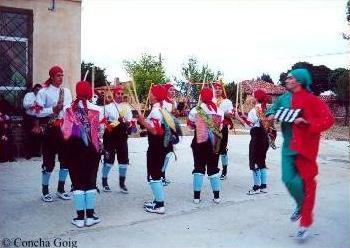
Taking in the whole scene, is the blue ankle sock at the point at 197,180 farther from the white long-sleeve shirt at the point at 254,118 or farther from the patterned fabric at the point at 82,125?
the patterned fabric at the point at 82,125

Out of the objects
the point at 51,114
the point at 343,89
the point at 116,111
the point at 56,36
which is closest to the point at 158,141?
the point at 116,111

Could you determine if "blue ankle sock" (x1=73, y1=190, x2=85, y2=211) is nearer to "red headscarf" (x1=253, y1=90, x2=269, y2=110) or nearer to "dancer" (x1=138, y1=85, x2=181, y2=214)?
"dancer" (x1=138, y1=85, x2=181, y2=214)

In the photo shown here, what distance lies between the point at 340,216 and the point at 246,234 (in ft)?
5.57

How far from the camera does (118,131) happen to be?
7.62m

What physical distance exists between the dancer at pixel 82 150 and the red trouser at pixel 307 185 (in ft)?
8.28

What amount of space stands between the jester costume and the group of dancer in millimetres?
11

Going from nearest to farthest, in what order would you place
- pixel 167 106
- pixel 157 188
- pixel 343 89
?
pixel 157 188 < pixel 167 106 < pixel 343 89

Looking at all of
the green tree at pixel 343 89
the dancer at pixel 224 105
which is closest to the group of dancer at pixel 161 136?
the dancer at pixel 224 105

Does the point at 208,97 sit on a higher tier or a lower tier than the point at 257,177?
higher

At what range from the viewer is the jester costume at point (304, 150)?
5.25 metres

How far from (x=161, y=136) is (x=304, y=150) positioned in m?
2.02

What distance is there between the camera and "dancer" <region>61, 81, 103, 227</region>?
5711 mm

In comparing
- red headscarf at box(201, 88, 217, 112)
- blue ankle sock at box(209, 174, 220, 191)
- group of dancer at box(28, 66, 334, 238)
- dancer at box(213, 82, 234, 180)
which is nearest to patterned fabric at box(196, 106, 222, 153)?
group of dancer at box(28, 66, 334, 238)

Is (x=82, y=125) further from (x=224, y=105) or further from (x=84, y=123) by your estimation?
(x=224, y=105)
